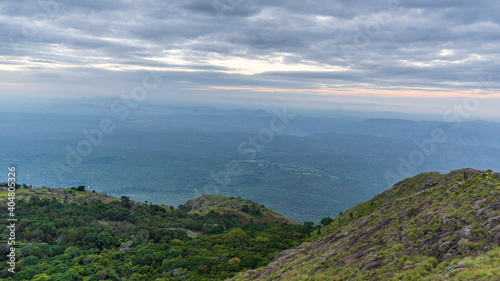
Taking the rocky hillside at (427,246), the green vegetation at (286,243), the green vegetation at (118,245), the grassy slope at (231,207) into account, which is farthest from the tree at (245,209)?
the rocky hillside at (427,246)

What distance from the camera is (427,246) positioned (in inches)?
747

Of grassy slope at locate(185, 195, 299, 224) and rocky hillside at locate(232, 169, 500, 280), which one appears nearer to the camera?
rocky hillside at locate(232, 169, 500, 280)

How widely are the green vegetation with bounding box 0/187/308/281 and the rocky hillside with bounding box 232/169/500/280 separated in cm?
1545

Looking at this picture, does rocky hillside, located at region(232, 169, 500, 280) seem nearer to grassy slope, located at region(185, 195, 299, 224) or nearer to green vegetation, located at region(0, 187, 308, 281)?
green vegetation, located at region(0, 187, 308, 281)

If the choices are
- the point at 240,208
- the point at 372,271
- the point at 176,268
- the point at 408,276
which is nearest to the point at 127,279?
the point at 176,268

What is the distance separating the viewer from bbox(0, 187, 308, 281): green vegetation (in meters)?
39.1

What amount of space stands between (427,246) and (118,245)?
56.6 m

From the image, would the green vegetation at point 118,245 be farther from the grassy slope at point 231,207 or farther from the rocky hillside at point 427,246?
the grassy slope at point 231,207

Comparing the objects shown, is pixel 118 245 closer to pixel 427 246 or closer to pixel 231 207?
pixel 427 246

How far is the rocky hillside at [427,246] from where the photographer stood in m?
15.6

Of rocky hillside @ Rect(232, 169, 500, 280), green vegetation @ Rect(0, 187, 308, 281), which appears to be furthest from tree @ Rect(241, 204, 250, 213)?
rocky hillside @ Rect(232, 169, 500, 280)

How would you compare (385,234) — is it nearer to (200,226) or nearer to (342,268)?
(342,268)

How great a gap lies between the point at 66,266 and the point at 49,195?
59.2m

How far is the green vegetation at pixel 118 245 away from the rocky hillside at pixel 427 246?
15.5 m
